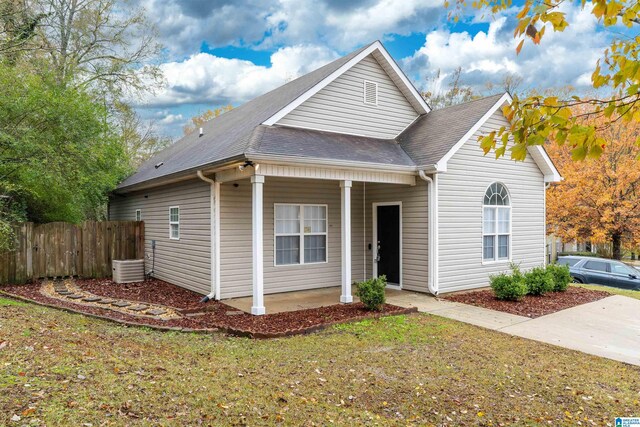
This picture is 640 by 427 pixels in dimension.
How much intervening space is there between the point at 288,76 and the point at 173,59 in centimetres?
1120

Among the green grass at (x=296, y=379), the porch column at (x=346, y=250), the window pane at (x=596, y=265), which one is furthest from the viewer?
the window pane at (x=596, y=265)

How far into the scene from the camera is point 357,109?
11.4 m

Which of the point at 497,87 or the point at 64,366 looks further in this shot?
the point at 497,87

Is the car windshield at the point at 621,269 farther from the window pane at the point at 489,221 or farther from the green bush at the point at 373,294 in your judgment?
the green bush at the point at 373,294

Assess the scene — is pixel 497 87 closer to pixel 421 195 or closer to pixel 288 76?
pixel 288 76

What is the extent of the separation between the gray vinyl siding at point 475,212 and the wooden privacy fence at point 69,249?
31.6 ft

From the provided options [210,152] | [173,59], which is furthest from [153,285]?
[173,59]

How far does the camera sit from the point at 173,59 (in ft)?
69.6

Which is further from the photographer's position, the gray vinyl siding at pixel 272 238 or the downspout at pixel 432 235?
the downspout at pixel 432 235

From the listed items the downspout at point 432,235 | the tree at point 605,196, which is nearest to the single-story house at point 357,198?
the downspout at point 432,235

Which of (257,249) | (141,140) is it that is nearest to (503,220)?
(257,249)

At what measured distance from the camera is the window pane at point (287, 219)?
34.2 ft

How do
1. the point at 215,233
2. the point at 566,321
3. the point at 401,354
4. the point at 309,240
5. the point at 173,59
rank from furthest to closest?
the point at 173,59, the point at 309,240, the point at 215,233, the point at 566,321, the point at 401,354

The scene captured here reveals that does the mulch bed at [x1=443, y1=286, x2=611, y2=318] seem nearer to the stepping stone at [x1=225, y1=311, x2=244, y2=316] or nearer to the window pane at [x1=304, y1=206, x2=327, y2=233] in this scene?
the window pane at [x1=304, y1=206, x2=327, y2=233]
